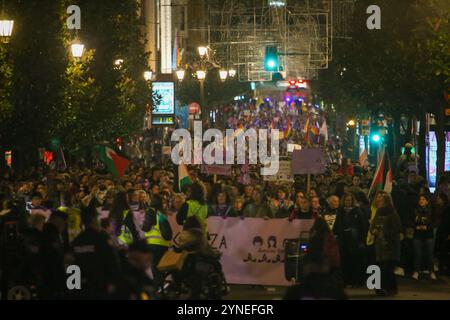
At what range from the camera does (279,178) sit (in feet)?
89.4

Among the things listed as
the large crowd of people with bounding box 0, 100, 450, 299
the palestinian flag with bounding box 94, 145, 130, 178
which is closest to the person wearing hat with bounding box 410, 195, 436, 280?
the large crowd of people with bounding box 0, 100, 450, 299

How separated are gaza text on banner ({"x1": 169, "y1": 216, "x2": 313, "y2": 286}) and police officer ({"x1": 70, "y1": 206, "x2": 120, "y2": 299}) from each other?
5.82 metres

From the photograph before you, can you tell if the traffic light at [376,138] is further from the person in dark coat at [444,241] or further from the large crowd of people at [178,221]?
the person in dark coat at [444,241]

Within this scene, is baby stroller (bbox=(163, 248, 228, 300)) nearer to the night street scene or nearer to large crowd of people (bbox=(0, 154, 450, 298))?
the night street scene

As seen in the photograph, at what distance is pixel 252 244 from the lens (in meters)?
18.6

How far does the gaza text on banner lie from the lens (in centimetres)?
1838

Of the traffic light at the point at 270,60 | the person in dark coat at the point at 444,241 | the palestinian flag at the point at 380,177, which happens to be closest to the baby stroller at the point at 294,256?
the palestinian flag at the point at 380,177

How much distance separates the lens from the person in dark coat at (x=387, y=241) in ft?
59.4

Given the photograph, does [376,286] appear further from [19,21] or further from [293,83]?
[293,83]

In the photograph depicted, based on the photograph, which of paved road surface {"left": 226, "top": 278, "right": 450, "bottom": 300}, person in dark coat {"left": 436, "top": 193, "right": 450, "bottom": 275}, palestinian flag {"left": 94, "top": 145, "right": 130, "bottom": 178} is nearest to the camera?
paved road surface {"left": 226, "top": 278, "right": 450, "bottom": 300}

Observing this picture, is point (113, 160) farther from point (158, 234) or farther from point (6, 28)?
point (158, 234)

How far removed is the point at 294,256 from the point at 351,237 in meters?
1.07

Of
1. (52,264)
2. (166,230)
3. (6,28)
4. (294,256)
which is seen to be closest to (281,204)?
(294,256)

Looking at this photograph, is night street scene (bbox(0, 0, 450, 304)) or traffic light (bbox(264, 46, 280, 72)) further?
traffic light (bbox(264, 46, 280, 72))
